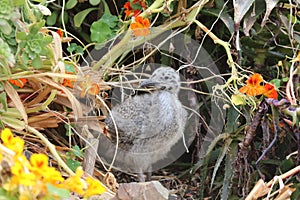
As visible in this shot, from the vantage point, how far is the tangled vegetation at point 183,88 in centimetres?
136

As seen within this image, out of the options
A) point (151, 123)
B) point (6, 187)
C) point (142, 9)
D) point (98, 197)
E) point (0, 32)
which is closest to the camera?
point (6, 187)

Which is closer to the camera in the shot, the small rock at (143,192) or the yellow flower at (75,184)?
the yellow flower at (75,184)

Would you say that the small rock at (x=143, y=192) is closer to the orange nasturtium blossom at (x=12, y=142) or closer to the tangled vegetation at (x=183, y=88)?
the tangled vegetation at (x=183, y=88)

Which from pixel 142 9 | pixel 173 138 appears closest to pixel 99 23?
pixel 142 9

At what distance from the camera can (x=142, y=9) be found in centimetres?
191

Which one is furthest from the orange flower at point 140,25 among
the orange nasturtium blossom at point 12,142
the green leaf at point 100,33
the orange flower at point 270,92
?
the orange nasturtium blossom at point 12,142

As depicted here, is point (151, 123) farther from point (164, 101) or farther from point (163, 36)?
point (163, 36)

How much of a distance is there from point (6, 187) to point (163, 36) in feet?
4.00

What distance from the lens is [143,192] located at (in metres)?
1.16

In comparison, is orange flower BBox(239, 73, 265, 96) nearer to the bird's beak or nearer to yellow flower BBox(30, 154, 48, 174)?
the bird's beak

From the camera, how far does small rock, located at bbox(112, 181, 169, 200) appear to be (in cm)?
115

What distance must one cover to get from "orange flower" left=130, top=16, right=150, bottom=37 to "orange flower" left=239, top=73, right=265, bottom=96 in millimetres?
354

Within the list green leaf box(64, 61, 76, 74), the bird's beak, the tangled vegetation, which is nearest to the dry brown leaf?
the tangled vegetation

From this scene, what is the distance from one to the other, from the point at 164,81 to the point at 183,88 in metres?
0.12
